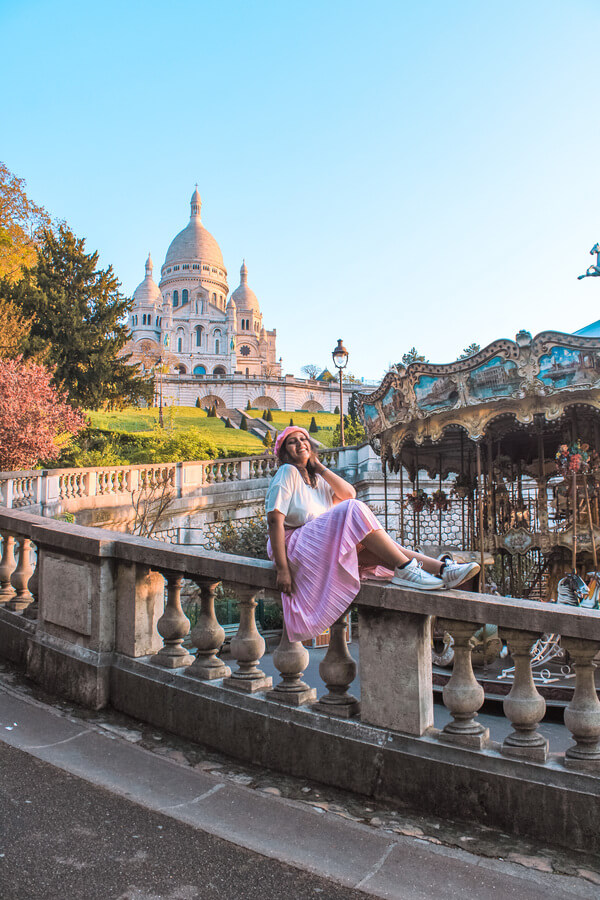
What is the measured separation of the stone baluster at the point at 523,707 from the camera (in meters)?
2.79

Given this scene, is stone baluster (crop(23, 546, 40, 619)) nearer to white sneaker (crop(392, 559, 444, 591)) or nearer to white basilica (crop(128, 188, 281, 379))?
white sneaker (crop(392, 559, 444, 591))

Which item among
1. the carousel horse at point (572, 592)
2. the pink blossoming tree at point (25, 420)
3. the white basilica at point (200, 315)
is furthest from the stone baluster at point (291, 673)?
the white basilica at point (200, 315)

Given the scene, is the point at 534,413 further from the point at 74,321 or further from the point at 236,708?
the point at 74,321

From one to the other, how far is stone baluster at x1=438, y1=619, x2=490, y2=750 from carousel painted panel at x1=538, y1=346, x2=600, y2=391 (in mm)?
6567

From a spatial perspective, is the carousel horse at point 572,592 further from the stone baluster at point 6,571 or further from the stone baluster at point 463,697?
the stone baluster at point 6,571

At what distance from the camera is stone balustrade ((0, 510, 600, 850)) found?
2.72 metres

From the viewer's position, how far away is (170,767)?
10.7 feet

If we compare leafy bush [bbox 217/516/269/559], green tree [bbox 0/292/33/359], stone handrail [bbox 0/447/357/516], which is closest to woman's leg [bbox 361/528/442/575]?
stone handrail [bbox 0/447/357/516]

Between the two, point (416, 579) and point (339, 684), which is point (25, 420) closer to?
point (339, 684)

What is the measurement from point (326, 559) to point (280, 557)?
9.7 inches

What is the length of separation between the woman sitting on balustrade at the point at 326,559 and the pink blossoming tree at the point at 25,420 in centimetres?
1632

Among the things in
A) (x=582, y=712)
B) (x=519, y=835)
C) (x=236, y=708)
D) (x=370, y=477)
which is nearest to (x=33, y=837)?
(x=236, y=708)

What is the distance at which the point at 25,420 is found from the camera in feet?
60.3

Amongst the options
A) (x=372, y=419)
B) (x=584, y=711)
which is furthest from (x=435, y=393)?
(x=584, y=711)
